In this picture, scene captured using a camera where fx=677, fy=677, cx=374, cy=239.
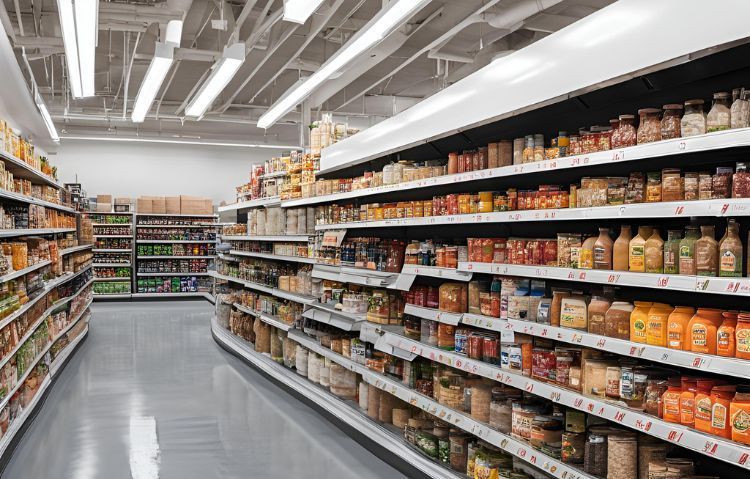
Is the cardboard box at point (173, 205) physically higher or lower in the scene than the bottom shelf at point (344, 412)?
higher

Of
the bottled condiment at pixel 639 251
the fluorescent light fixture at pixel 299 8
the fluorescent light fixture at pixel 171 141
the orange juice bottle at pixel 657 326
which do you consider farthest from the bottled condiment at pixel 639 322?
the fluorescent light fixture at pixel 171 141

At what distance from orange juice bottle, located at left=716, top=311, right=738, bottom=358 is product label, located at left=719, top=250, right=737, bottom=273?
0.54 feet

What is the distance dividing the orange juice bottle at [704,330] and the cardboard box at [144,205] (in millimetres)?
16221

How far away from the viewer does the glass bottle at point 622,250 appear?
2947mm

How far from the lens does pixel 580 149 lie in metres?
3.16

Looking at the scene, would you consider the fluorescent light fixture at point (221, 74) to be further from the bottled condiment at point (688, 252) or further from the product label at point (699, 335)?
the product label at point (699, 335)

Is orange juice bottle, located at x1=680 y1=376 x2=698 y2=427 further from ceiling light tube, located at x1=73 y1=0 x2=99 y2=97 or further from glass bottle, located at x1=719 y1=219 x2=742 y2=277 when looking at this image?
ceiling light tube, located at x1=73 y1=0 x2=99 y2=97

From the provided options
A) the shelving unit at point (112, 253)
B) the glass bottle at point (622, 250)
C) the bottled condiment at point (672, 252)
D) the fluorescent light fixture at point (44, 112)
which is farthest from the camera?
the shelving unit at point (112, 253)

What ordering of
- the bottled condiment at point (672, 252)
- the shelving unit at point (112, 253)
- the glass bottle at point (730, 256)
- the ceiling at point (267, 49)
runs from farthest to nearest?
the shelving unit at point (112, 253) → the ceiling at point (267, 49) → the bottled condiment at point (672, 252) → the glass bottle at point (730, 256)

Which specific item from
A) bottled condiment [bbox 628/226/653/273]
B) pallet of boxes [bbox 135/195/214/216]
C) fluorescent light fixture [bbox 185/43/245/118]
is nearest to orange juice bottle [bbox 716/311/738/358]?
bottled condiment [bbox 628/226/653/273]

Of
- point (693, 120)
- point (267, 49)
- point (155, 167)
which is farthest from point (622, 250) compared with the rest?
point (155, 167)

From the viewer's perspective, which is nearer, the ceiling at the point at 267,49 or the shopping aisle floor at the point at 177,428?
the shopping aisle floor at the point at 177,428

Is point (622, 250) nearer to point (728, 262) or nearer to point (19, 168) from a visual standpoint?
point (728, 262)

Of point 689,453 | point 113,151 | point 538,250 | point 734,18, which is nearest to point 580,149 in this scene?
point 538,250
